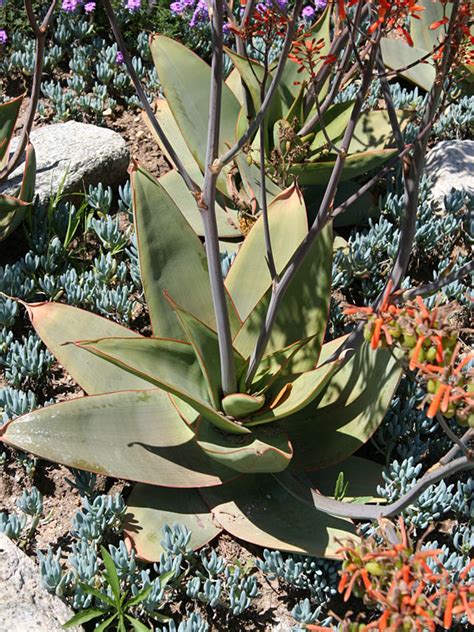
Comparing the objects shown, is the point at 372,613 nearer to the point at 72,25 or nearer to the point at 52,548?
the point at 52,548

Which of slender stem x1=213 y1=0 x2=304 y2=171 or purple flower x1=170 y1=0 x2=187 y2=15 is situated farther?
purple flower x1=170 y1=0 x2=187 y2=15

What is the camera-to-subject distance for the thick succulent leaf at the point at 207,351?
260 cm

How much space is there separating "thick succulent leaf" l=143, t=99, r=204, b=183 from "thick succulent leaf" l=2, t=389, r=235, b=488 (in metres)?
1.52

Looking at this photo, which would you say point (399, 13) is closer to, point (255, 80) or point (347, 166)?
point (347, 166)

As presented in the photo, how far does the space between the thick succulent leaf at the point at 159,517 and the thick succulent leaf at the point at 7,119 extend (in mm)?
1821

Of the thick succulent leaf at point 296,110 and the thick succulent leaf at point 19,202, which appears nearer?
the thick succulent leaf at point 19,202

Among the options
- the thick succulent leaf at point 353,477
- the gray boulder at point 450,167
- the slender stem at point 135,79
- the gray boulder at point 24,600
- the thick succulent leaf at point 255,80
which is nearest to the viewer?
the slender stem at point 135,79

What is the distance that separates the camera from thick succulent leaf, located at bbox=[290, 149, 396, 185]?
3.53 metres

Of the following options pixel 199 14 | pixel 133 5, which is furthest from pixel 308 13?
pixel 133 5

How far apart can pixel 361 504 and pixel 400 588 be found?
A: 0.98m

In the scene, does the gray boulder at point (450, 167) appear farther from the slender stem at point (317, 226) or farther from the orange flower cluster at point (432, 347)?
the orange flower cluster at point (432, 347)

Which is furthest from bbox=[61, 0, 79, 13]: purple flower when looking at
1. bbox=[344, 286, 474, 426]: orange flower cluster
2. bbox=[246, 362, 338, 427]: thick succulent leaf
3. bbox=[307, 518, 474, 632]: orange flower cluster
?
bbox=[307, 518, 474, 632]: orange flower cluster

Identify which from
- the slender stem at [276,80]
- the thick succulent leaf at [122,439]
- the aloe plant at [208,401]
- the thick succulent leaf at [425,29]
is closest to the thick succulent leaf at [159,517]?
the aloe plant at [208,401]

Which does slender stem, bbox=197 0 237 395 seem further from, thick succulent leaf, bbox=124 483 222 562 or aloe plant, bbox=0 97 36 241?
aloe plant, bbox=0 97 36 241
